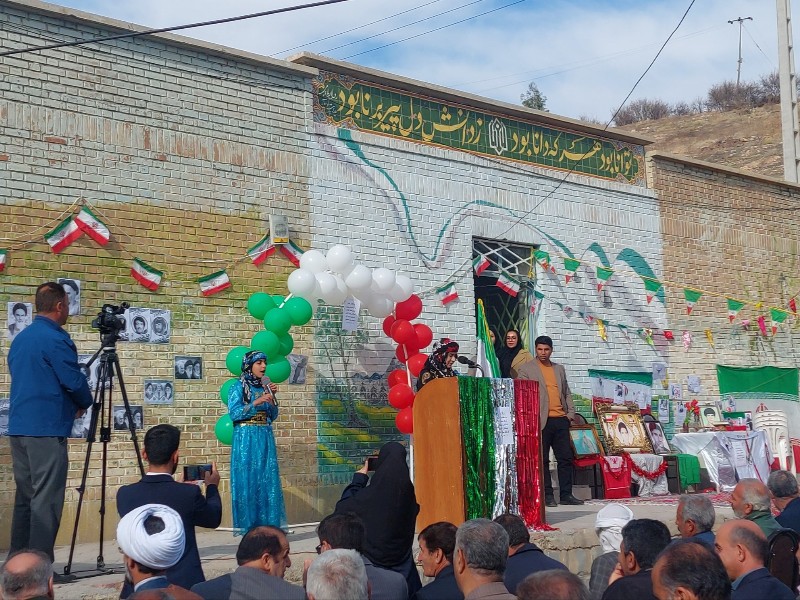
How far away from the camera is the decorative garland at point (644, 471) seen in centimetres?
1297

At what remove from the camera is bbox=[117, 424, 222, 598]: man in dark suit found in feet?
16.5

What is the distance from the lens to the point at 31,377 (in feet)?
21.6

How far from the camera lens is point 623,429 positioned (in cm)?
1380

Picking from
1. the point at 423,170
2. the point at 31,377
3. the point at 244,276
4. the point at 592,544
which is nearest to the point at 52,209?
the point at 244,276

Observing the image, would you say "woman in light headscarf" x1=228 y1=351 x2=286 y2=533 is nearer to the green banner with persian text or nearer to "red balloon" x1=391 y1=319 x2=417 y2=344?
"red balloon" x1=391 y1=319 x2=417 y2=344

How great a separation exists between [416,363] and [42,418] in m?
5.00

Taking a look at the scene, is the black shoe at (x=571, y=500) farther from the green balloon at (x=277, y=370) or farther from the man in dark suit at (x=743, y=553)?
the man in dark suit at (x=743, y=553)

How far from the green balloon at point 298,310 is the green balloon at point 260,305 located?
21 centimetres

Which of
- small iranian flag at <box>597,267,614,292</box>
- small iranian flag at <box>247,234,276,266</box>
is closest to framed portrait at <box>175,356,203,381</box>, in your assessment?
small iranian flag at <box>247,234,276,266</box>

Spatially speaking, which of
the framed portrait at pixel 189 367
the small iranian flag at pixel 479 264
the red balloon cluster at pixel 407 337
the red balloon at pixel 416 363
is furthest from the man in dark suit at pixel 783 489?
the small iranian flag at pixel 479 264

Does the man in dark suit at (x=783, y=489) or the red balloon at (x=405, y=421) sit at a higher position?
the red balloon at (x=405, y=421)

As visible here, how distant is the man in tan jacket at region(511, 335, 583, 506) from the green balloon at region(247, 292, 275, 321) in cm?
299

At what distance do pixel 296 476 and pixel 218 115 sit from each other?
12.0 feet

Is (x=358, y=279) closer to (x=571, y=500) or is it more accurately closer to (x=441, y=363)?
(x=441, y=363)
